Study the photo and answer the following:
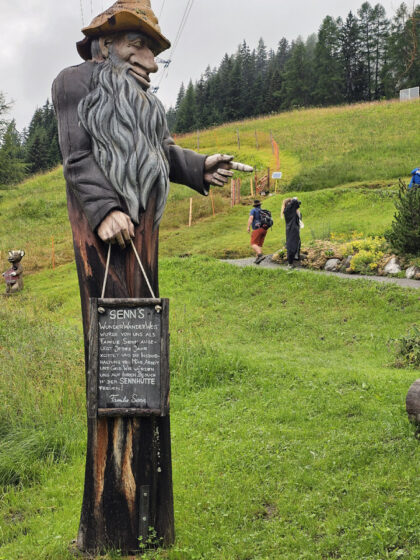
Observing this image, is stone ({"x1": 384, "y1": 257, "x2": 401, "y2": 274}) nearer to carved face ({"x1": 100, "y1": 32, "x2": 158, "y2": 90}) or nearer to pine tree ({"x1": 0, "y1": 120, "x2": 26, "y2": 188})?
carved face ({"x1": 100, "y1": 32, "x2": 158, "y2": 90})

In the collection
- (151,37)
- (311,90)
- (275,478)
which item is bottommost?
(275,478)

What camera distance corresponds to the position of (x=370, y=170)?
2462 cm

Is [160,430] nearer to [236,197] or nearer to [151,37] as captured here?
[151,37]

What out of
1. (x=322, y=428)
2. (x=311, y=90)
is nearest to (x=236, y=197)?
(x=322, y=428)

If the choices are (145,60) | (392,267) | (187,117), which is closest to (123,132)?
(145,60)

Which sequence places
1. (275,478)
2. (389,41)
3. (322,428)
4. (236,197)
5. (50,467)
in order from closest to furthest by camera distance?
1. (275,478)
2. (50,467)
3. (322,428)
4. (236,197)
5. (389,41)

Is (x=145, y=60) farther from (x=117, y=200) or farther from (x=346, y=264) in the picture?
(x=346, y=264)

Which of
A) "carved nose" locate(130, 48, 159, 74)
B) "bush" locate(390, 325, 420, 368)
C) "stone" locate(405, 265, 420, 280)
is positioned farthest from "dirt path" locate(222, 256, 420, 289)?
"carved nose" locate(130, 48, 159, 74)

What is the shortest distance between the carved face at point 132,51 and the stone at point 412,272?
33.1 feet

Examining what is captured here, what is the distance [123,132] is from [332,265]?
1119 centimetres

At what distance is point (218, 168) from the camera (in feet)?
11.9

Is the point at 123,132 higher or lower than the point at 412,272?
higher

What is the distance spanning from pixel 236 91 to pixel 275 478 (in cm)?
6688

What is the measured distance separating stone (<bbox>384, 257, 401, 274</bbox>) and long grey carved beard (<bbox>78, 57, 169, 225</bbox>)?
1038 cm
